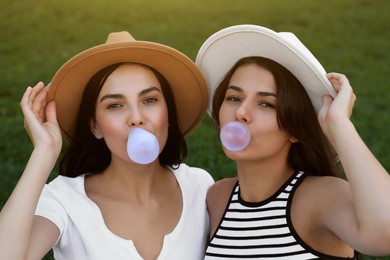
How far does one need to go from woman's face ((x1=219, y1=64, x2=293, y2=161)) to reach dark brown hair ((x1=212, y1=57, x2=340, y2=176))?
27 millimetres

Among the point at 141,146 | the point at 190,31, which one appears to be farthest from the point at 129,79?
the point at 190,31

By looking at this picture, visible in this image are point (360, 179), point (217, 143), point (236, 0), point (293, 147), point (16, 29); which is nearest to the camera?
point (360, 179)

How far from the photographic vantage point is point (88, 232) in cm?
321

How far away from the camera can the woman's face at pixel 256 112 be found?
308cm

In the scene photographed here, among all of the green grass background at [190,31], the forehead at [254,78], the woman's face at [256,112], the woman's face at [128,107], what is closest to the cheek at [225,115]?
the woman's face at [256,112]

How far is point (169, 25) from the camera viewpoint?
986cm

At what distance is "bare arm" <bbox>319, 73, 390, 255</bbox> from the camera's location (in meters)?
2.72

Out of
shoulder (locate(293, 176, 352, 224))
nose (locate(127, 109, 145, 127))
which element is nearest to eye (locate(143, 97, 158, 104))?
nose (locate(127, 109, 145, 127))

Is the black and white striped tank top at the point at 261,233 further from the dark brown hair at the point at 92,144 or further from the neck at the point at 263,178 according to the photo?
the dark brown hair at the point at 92,144

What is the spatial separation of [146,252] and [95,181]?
399 millimetres

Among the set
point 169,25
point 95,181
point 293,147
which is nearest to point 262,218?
point 293,147

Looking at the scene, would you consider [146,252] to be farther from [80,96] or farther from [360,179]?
[360,179]

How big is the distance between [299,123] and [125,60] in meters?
0.75

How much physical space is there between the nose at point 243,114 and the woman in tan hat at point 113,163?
332mm
